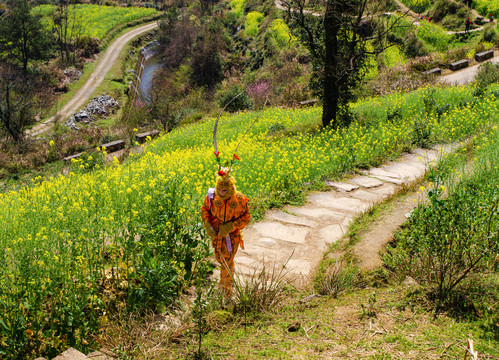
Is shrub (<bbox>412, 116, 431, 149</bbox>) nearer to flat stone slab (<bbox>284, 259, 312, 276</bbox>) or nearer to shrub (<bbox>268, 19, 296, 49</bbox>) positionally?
flat stone slab (<bbox>284, 259, 312, 276</bbox>)

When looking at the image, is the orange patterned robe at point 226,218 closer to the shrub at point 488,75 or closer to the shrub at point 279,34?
the shrub at point 488,75

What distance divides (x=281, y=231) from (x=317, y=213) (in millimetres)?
854

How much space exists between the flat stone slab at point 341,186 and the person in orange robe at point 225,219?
3.47 m

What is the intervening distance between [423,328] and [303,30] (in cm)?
1015

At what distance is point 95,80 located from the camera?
38688 millimetres

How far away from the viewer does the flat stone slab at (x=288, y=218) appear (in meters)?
5.80

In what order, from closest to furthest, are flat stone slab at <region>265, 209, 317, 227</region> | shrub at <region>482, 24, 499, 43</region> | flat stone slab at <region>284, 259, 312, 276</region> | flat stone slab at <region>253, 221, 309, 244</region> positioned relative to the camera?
flat stone slab at <region>284, 259, 312, 276</region> < flat stone slab at <region>253, 221, 309, 244</region> < flat stone slab at <region>265, 209, 317, 227</region> < shrub at <region>482, 24, 499, 43</region>

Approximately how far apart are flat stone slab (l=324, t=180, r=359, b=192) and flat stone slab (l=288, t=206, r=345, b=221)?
943mm

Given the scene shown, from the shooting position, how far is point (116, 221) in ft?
14.0

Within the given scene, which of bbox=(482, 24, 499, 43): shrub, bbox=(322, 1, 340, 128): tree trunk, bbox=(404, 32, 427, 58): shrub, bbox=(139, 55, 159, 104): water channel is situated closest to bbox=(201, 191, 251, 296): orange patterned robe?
bbox=(322, 1, 340, 128): tree trunk

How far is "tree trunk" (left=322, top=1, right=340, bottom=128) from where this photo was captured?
1048 centimetres

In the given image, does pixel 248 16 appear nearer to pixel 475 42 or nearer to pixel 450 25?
pixel 450 25

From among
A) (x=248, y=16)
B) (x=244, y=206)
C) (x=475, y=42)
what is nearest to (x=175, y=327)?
(x=244, y=206)

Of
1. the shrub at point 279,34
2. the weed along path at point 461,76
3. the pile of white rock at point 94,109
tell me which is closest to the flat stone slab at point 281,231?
the weed along path at point 461,76
